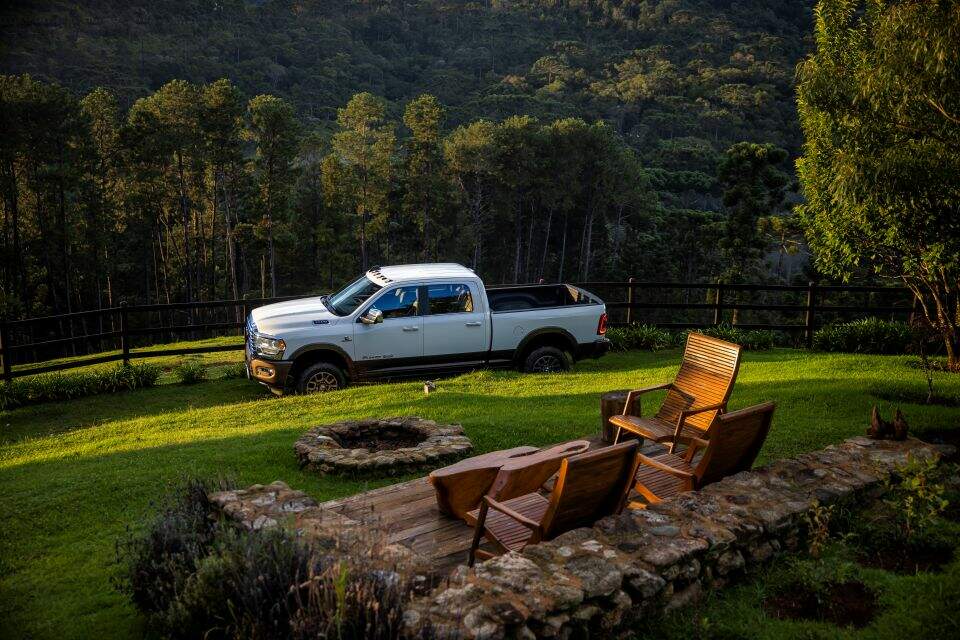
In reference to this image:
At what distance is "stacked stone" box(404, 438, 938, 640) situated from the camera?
3471 millimetres

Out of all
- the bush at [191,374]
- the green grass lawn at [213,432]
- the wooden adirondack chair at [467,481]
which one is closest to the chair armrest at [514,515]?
the wooden adirondack chair at [467,481]

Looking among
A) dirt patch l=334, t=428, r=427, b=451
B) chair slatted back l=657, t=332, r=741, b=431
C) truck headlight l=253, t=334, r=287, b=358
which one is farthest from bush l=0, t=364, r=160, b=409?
chair slatted back l=657, t=332, r=741, b=431

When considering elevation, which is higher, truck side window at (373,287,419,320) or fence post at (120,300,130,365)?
truck side window at (373,287,419,320)

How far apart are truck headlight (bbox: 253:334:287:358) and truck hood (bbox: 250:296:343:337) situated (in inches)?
3.7

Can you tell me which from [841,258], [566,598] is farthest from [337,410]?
[841,258]

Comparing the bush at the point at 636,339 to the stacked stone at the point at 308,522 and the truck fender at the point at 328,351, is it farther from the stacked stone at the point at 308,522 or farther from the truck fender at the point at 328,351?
the stacked stone at the point at 308,522

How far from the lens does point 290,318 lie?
35.7ft

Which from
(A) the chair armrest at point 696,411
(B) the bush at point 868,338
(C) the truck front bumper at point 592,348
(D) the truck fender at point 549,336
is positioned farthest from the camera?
(B) the bush at point 868,338

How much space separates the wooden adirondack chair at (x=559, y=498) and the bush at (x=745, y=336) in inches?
411

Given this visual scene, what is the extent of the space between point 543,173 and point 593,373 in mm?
44607

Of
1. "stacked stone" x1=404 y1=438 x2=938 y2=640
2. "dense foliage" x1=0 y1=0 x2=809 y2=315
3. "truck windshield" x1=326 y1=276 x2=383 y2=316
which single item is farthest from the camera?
"dense foliage" x1=0 y1=0 x2=809 y2=315

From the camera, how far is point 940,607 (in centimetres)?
397

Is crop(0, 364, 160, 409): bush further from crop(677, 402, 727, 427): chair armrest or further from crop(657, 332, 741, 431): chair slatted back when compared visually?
crop(677, 402, 727, 427): chair armrest

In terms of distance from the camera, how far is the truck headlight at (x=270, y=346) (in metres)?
10.6
